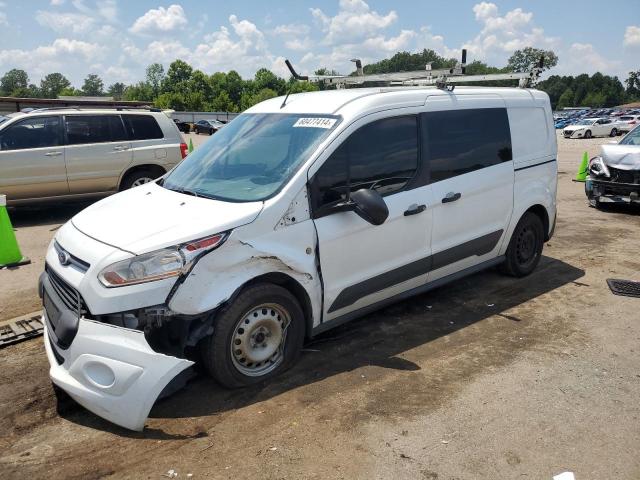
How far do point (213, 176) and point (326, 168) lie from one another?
0.95m

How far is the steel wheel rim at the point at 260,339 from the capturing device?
143 inches

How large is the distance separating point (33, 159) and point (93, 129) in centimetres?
114

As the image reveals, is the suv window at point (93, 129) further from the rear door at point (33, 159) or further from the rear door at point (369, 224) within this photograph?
the rear door at point (369, 224)

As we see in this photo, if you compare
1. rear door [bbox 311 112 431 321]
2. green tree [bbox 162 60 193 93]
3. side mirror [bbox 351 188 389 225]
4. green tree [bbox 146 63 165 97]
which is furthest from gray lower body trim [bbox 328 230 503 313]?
green tree [bbox 146 63 165 97]

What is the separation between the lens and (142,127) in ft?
32.9

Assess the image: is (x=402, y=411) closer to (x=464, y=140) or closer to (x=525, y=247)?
(x=464, y=140)

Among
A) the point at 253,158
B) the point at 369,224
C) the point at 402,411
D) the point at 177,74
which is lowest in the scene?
the point at 402,411

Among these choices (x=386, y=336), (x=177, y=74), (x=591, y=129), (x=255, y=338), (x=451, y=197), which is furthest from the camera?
(x=177, y=74)

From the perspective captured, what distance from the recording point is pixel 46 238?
26.6 ft

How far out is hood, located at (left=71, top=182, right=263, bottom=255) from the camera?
3.38m

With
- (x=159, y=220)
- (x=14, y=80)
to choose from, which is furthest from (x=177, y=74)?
(x=159, y=220)

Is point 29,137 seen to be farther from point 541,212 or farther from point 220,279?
point 541,212

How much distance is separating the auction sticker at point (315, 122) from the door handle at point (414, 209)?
3.13 ft

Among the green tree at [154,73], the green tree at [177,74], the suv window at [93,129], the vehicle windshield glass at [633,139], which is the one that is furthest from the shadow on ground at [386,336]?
the green tree at [154,73]
